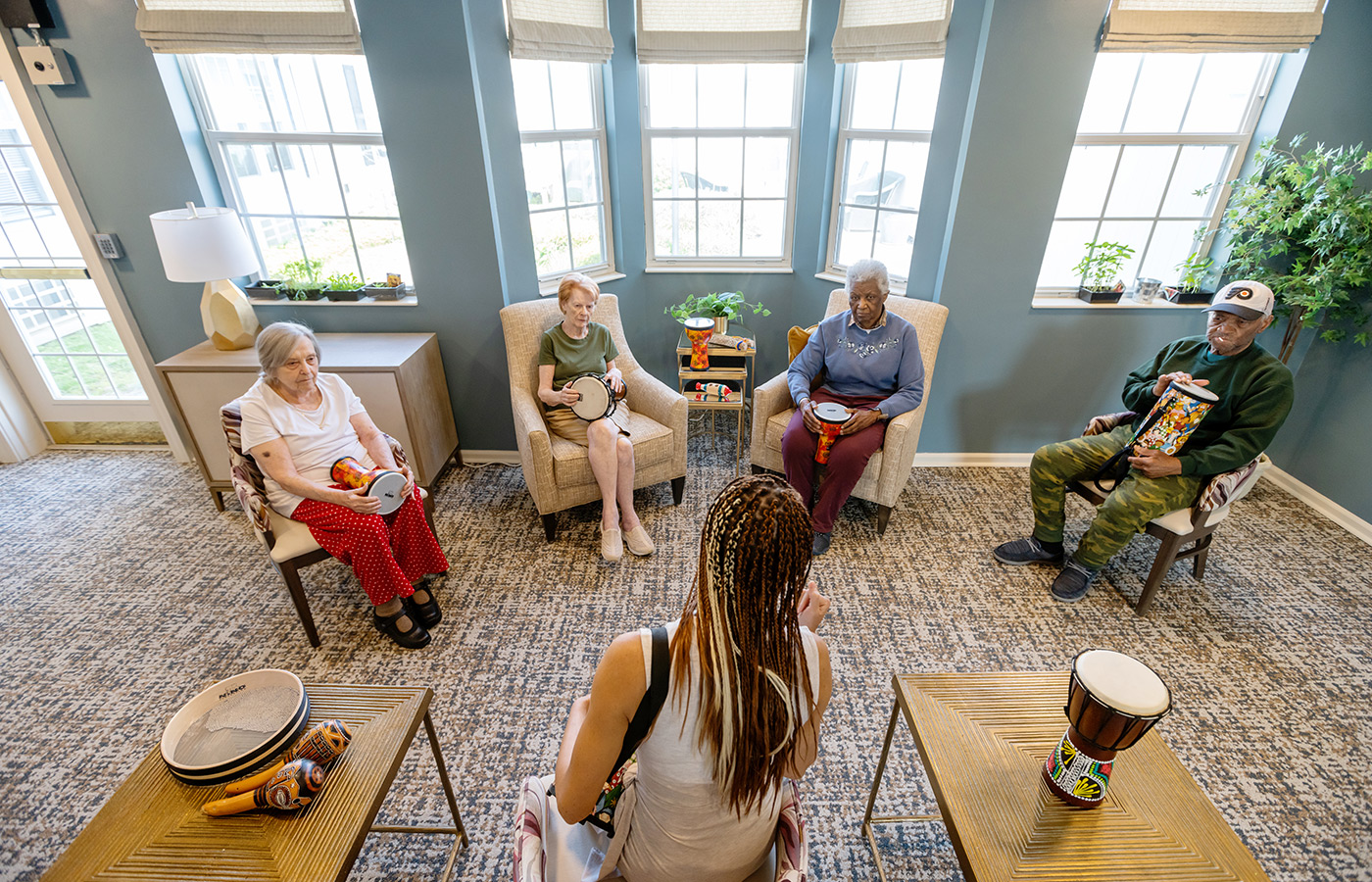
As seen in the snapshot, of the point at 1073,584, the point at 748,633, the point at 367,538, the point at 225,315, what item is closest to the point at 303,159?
the point at 225,315

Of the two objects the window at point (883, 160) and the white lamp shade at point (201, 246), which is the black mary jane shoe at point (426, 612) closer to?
the white lamp shade at point (201, 246)

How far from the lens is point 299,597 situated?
6.63 ft

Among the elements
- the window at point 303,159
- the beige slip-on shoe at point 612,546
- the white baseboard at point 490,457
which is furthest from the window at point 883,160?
the window at point 303,159

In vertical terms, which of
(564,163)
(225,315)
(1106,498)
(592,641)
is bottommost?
(592,641)

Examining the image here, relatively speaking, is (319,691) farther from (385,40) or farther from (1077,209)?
(1077,209)

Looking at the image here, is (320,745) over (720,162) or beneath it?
beneath

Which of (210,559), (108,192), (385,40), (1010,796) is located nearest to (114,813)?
(1010,796)

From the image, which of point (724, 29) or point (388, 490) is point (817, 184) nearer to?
point (724, 29)

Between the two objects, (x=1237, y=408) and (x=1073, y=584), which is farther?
(x=1073, y=584)

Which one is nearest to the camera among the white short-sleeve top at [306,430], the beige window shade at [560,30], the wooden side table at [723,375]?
the white short-sleeve top at [306,430]

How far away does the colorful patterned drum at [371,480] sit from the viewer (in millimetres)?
2000

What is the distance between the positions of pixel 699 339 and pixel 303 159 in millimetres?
2052

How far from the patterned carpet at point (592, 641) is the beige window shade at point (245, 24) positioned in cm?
199

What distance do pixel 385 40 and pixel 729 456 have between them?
95.8 inches
